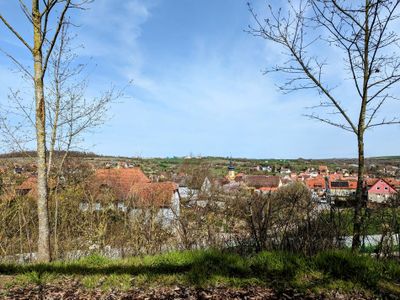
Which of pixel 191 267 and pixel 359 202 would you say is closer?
pixel 191 267

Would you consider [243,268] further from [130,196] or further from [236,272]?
[130,196]

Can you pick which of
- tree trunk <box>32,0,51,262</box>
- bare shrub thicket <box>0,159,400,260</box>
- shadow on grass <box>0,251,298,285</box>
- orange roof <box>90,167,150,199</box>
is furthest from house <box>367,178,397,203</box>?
orange roof <box>90,167,150,199</box>

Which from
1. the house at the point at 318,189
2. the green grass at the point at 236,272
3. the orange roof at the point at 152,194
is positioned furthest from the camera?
the orange roof at the point at 152,194

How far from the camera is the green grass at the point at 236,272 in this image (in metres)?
4.43

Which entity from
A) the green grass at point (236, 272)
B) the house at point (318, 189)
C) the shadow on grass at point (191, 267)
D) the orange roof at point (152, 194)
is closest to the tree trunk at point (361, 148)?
the green grass at point (236, 272)

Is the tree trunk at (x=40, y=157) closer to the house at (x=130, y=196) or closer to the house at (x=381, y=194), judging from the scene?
the house at (x=130, y=196)

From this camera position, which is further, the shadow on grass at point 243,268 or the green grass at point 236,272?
the shadow on grass at point 243,268

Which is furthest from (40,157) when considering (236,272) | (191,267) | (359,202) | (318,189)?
(318,189)

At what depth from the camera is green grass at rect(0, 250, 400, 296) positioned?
14.5 feet

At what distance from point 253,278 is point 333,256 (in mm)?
1218

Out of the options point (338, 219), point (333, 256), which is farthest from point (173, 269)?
point (338, 219)

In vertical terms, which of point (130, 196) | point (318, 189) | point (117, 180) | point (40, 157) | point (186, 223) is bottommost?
point (186, 223)

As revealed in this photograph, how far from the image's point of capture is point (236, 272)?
16.2ft

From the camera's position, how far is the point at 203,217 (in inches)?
368
